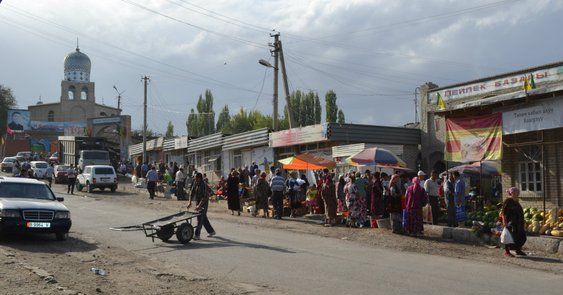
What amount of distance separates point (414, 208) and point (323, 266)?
5864 mm

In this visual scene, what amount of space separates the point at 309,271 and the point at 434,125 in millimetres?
24410

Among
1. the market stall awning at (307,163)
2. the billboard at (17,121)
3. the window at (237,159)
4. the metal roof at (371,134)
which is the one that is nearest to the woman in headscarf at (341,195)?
the market stall awning at (307,163)

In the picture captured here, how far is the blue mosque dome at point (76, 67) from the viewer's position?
85625 millimetres

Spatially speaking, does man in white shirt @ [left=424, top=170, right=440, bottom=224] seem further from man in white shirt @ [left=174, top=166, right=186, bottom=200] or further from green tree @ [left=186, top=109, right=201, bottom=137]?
green tree @ [left=186, top=109, right=201, bottom=137]

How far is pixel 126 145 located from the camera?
61125 millimetres

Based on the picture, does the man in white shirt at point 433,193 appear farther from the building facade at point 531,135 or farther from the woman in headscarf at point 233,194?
the woman in headscarf at point 233,194

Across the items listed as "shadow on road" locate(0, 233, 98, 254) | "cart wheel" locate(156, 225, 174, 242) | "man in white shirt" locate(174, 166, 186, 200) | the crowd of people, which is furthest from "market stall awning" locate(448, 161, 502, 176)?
"shadow on road" locate(0, 233, 98, 254)

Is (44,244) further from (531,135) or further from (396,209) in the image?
→ (531,135)

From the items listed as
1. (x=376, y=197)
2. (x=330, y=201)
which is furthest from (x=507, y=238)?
(x=330, y=201)

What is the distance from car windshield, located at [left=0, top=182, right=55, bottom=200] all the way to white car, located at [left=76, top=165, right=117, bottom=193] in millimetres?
18585

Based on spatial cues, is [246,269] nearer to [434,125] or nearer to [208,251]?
[208,251]

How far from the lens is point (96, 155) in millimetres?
40562

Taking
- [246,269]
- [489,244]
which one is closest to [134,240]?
[246,269]

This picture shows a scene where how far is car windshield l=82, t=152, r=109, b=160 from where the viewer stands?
40.1 meters
